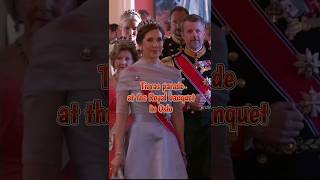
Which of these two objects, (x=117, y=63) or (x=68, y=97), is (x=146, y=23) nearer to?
(x=117, y=63)

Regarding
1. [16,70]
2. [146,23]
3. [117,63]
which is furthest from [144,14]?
[16,70]

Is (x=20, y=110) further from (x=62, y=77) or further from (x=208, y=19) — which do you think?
(x=208, y=19)

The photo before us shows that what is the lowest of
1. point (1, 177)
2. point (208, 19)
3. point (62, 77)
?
point (1, 177)

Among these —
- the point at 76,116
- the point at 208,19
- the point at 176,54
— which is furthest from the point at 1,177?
the point at 208,19

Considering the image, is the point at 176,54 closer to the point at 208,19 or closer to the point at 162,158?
the point at 208,19

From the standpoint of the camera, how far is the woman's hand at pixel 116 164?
0.97m

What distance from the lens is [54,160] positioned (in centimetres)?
103

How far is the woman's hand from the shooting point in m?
0.97

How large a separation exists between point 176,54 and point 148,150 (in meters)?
0.22

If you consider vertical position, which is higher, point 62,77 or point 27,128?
point 62,77

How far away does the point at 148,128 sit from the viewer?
97cm

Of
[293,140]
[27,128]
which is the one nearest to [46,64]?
[27,128]

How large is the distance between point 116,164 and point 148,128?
0.36 feet

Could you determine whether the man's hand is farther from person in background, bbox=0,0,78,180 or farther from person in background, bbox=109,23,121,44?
person in background, bbox=0,0,78,180
